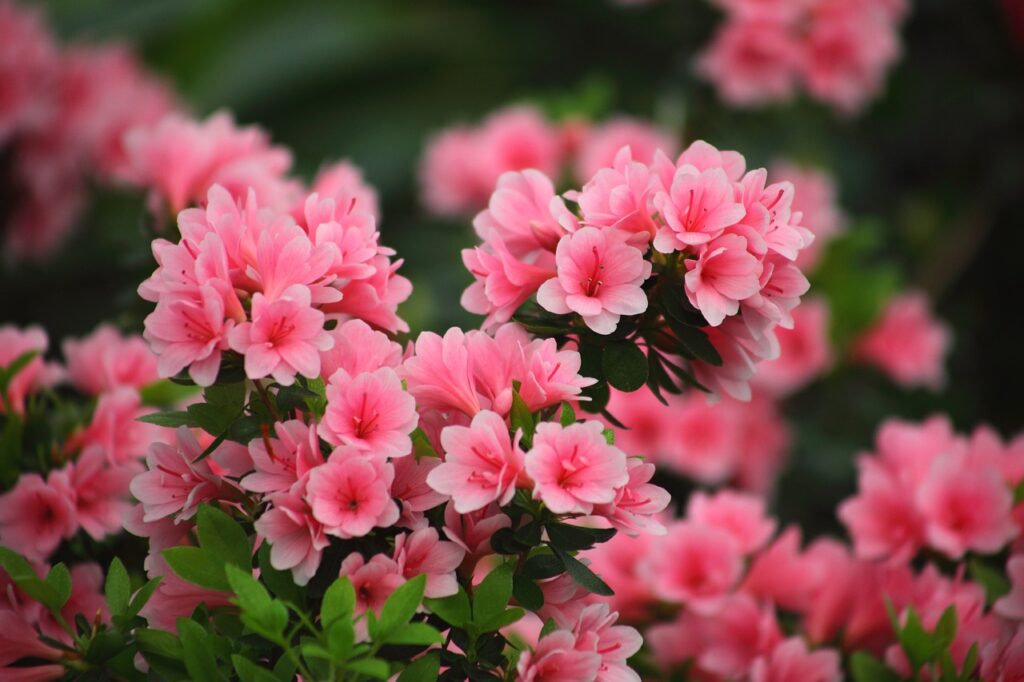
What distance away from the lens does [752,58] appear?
1.52 metres

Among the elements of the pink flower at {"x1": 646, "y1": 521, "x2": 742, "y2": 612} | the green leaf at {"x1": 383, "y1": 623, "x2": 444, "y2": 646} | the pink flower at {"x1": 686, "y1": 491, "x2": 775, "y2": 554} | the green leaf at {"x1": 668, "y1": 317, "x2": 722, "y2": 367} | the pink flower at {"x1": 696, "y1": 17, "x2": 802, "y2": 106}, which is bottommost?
the pink flower at {"x1": 646, "y1": 521, "x2": 742, "y2": 612}

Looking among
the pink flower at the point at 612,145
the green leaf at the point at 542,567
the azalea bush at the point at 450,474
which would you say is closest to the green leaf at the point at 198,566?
the azalea bush at the point at 450,474

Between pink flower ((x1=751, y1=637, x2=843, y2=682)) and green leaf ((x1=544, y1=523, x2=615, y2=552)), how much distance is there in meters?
0.29

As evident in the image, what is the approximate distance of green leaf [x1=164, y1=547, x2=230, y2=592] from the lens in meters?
0.65

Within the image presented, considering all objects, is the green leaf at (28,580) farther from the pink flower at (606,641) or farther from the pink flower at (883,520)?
the pink flower at (883,520)

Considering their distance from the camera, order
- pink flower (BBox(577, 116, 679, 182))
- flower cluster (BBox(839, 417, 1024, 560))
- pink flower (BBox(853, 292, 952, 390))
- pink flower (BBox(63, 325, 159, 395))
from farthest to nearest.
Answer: pink flower (BBox(853, 292, 952, 390)) < pink flower (BBox(577, 116, 679, 182)) < pink flower (BBox(63, 325, 159, 395)) < flower cluster (BBox(839, 417, 1024, 560))

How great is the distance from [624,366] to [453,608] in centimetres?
21

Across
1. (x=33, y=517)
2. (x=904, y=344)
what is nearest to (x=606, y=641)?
(x=33, y=517)

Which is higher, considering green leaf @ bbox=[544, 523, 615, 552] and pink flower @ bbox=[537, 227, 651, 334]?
pink flower @ bbox=[537, 227, 651, 334]

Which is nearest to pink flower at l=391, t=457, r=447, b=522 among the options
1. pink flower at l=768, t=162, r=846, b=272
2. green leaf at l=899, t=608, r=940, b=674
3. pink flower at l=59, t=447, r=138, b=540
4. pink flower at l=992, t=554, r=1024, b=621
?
pink flower at l=59, t=447, r=138, b=540

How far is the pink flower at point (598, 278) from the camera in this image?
694 mm

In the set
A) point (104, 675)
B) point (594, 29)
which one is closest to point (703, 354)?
point (104, 675)

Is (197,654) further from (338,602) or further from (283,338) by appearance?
(283,338)

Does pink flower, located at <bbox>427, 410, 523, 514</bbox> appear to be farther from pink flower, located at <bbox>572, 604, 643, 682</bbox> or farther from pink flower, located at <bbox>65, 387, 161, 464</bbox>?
pink flower, located at <bbox>65, 387, 161, 464</bbox>
